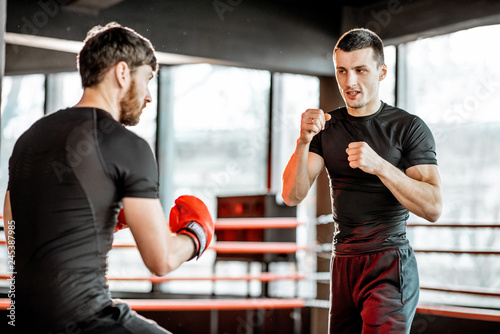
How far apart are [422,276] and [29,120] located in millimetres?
4594

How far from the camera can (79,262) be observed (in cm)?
150

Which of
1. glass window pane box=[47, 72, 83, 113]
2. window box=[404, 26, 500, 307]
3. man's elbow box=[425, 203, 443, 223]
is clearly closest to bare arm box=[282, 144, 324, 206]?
man's elbow box=[425, 203, 443, 223]

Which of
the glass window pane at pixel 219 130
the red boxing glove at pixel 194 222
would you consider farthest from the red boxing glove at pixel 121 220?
the glass window pane at pixel 219 130

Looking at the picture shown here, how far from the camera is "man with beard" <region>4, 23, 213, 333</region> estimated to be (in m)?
1.50

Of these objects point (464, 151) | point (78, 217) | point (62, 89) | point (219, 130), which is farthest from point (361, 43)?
point (62, 89)

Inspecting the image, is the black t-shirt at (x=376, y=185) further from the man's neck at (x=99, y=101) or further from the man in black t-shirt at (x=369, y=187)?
the man's neck at (x=99, y=101)

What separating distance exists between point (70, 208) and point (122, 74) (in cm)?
40

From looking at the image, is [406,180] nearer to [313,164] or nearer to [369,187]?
[369,187]

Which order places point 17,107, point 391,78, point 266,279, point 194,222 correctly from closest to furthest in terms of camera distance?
point 194,222 → point 266,279 → point 391,78 → point 17,107

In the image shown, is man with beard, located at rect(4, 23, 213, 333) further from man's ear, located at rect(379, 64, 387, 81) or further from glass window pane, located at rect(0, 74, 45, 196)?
glass window pane, located at rect(0, 74, 45, 196)

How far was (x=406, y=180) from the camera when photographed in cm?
221

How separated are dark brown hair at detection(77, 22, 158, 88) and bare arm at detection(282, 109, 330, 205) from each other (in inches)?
32.1

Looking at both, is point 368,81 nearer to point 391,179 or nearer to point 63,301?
point 391,179

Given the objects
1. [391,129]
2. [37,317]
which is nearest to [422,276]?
[391,129]
